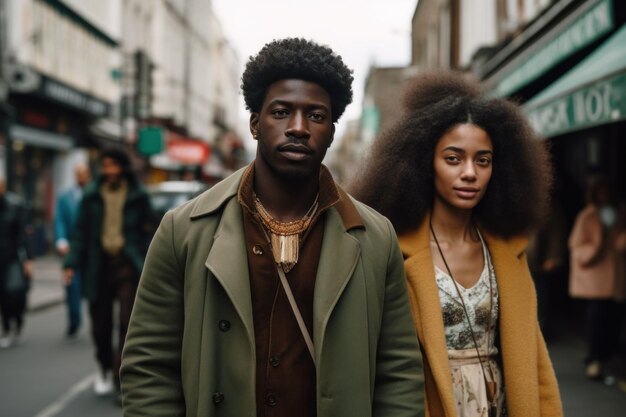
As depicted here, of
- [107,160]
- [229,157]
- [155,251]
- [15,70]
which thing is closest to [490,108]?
[155,251]

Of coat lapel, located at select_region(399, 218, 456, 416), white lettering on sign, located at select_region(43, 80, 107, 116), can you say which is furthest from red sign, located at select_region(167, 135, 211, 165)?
coat lapel, located at select_region(399, 218, 456, 416)

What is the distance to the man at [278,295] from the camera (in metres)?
2.12

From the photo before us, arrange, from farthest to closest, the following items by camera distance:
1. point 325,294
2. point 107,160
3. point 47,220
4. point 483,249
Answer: point 47,220
point 107,160
point 483,249
point 325,294

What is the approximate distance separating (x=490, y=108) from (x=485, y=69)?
47.0 feet

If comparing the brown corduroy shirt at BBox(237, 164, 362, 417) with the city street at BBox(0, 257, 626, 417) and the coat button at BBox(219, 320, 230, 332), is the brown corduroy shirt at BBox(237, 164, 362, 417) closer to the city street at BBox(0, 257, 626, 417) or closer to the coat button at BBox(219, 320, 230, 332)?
the coat button at BBox(219, 320, 230, 332)

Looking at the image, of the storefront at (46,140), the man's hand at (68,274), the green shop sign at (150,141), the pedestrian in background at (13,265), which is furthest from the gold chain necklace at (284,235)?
the storefront at (46,140)

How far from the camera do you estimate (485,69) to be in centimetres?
1670

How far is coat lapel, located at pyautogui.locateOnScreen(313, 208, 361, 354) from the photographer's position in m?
2.11

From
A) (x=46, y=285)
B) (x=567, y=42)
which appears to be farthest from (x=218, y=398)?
(x=46, y=285)

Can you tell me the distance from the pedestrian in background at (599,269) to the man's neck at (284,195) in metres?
5.70

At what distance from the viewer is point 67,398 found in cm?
637

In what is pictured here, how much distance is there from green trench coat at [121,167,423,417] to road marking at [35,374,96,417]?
161 inches

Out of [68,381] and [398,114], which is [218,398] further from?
[68,381]

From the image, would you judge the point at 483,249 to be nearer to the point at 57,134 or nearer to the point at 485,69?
the point at 485,69
